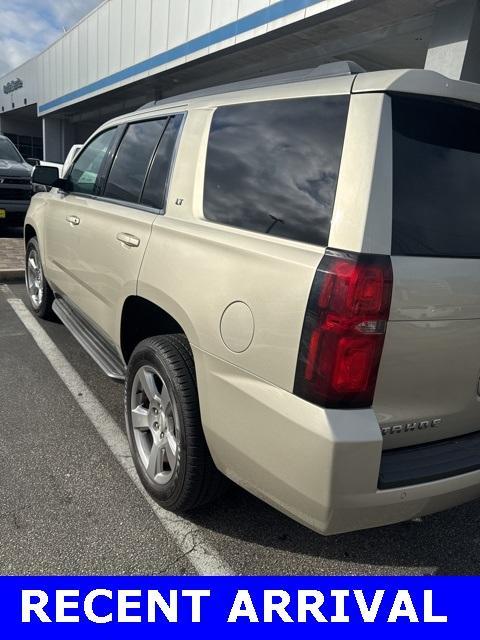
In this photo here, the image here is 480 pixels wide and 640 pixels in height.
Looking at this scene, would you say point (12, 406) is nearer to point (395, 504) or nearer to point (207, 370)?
point (207, 370)

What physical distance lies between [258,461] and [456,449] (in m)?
0.80

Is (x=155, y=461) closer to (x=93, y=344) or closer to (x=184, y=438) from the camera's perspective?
(x=184, y=438)

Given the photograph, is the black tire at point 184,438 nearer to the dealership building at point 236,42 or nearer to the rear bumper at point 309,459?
the rear bumper at point 309,459

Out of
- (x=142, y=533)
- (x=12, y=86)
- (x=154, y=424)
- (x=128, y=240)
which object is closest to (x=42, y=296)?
(x=128, y=240)

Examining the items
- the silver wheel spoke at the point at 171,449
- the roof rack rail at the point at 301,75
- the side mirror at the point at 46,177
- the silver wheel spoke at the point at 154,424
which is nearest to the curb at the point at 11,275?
the side mirror at the point at 46,177

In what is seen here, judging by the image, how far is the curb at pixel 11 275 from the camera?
6909 mm

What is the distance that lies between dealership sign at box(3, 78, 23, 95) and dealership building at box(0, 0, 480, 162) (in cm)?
1099

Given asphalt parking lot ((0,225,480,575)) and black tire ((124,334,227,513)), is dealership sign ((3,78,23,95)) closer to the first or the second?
asphalt parking lot ((0,225,480,575))

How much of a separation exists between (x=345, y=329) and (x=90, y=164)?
117 inches

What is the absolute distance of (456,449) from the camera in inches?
79.3

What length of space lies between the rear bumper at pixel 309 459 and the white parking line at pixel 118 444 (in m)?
0.48

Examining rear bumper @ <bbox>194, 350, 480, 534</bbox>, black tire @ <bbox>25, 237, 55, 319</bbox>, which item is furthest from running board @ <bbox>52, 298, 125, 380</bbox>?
rear bumper @ <bbox>194, 350, 480, 534</bbox>

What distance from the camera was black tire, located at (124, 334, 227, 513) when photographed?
2.23 m

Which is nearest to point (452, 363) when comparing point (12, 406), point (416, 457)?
point (416, 457)
